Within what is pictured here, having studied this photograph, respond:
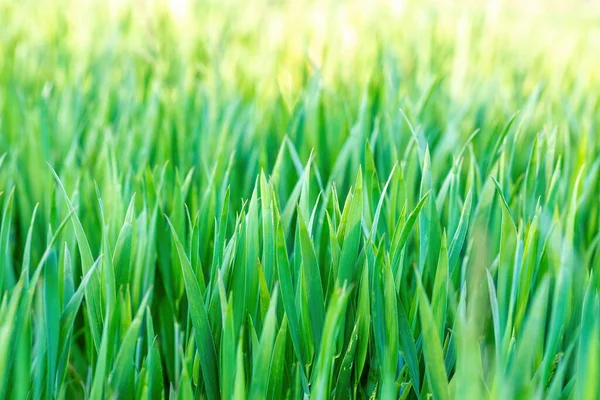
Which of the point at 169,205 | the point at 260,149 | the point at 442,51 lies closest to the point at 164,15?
the point at 442,51

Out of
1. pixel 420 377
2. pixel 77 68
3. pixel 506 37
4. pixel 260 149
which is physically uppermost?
pixel 506 37

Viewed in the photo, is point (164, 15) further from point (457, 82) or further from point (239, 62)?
point (457, 82)

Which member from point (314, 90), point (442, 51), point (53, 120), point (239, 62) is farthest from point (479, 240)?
point (442, 51)

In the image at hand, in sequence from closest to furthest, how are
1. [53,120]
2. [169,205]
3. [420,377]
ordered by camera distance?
[420,377]
[169,205]
[53,120]

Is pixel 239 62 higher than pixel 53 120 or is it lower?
higher

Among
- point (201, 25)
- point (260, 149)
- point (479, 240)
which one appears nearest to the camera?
point (479, 240)

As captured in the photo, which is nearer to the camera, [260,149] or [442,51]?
[260,149]
